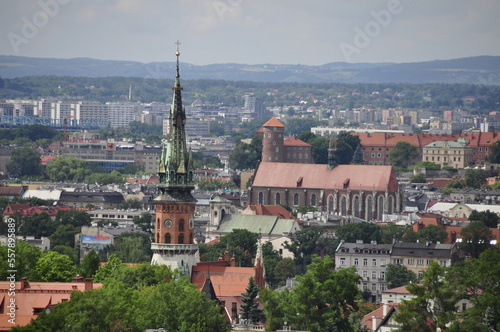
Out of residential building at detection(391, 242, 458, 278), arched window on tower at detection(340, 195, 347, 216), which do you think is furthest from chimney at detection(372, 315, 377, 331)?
arched window on tower at detection(340, 195, 347, 216)

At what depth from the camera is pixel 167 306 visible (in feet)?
230

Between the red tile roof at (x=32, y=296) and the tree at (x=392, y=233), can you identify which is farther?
the tree at (x=392, y=233)

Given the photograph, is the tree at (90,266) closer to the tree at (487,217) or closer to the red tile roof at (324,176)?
the tree at (487,217)

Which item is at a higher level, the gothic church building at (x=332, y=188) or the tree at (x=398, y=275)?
the gothic church building at (x=332, y=188)

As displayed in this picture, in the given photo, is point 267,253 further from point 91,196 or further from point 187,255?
point 91,196

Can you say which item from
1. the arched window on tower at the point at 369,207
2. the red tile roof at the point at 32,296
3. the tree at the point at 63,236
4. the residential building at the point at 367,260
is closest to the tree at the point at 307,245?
the residential building at the point at 367,260

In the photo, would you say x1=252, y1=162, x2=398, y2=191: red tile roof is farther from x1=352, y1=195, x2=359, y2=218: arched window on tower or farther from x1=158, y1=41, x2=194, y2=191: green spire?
x1=158, y1=41, x2=194, y2=191: green spire

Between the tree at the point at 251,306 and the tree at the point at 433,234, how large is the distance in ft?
159

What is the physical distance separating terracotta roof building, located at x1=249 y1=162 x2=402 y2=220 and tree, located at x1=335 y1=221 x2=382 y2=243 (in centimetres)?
2823

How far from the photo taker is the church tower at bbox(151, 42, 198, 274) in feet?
270

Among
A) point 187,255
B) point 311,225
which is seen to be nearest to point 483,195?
point 311,225

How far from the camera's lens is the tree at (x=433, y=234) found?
128 metres

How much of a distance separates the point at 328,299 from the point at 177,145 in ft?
35.1

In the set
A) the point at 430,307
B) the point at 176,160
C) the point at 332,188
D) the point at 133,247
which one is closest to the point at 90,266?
the point at 176,160
